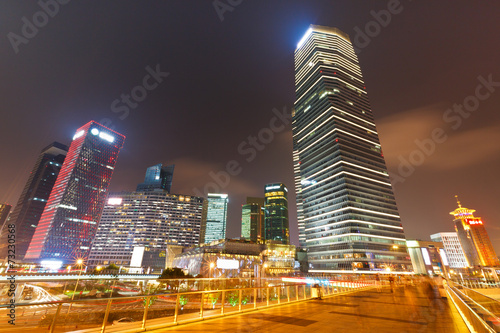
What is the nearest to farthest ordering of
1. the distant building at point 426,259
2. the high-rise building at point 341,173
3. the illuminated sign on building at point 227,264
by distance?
the illuminated sign on building at point 227,264, the high-rise building at point 341,173, the distant building at point 426,259

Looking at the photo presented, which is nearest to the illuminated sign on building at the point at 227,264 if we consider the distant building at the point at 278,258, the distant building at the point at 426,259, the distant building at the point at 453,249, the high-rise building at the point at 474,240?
the distant building at the point at 278,258

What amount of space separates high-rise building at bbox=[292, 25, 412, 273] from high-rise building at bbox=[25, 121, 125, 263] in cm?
15143

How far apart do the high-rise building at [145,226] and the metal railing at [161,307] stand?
14166cm

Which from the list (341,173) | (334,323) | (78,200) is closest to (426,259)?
(341,173)

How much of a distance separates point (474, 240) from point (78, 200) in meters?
313

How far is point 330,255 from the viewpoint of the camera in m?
111

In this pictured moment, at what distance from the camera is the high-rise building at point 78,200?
Result: 142m

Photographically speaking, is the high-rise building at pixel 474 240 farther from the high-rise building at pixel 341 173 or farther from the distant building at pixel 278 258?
the distant building at pixel 278 258

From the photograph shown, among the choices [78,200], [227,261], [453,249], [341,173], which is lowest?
[227,261]

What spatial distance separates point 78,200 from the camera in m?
156

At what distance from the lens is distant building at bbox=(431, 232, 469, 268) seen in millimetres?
179625

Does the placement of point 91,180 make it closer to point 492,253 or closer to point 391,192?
point 391,192

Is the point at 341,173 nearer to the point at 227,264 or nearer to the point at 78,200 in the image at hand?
the point at 227,264

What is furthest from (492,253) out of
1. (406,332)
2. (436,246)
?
(406,332)
